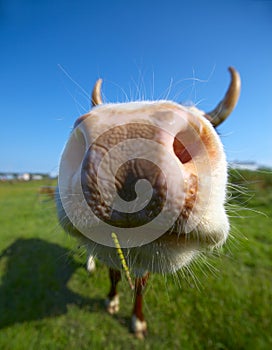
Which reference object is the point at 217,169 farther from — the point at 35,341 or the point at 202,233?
the point at 35,341

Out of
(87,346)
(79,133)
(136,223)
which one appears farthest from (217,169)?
(87,346)

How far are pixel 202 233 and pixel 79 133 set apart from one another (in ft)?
2.37

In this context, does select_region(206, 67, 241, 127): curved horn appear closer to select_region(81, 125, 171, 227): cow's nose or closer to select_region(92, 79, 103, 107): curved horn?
select_region(92, 79, 103, 107): curved horn

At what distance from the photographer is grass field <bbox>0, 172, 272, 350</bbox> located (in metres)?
2.67

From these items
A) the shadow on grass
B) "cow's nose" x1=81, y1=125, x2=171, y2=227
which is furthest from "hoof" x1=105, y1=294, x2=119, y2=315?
"cow's nose" x1=81, y1=125, x2=171, y2=227

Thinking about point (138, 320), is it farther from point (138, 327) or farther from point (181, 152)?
point (181, 152)

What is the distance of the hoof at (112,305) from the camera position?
325 centimetres

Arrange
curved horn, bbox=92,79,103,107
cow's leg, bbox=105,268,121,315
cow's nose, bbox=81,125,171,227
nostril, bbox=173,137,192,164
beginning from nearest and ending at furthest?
1. cow's nose, bbox=81,125,171,227
2. nostril, bbox=173,137,192,164
3. curved horn, bbox=92,79,103,107
4. cow's leg, bbox=105,268,121,315

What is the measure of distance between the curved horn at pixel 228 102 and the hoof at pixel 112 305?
2.64 m

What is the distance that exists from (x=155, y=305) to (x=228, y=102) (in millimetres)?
2691

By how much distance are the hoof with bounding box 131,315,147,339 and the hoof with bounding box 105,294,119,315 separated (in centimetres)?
44

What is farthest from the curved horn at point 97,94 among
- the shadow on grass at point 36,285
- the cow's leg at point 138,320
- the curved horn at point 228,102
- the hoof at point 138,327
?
the shadow on grass at point 36,285

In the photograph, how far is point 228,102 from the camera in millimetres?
1874

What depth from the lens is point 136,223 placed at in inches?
38.9
